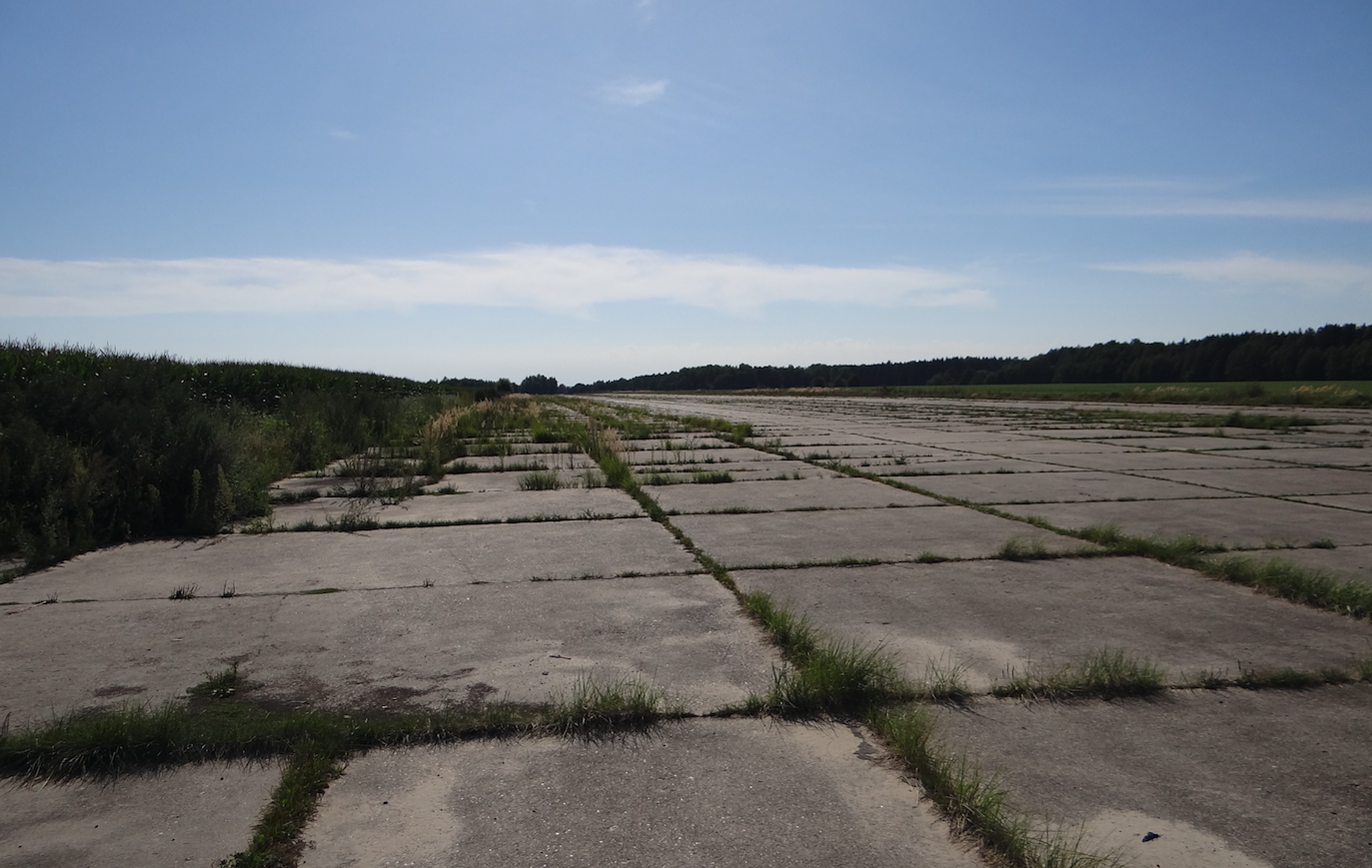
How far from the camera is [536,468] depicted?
986 cm

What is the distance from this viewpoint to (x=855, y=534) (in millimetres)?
5711

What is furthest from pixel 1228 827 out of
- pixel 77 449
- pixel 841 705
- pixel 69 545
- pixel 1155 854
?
pixel 77 449

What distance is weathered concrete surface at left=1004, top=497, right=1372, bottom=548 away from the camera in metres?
5.49

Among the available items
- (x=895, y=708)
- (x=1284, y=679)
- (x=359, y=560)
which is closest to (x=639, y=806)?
(x=895, y=708)

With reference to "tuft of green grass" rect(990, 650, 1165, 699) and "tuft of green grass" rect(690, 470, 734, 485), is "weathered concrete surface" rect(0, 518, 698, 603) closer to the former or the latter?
"tuft of green grass" rect(990, 650, 1165, 699)

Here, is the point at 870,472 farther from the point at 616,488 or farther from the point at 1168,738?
the point at 1168,738

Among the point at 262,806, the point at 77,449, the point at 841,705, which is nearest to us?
the point at 262,806

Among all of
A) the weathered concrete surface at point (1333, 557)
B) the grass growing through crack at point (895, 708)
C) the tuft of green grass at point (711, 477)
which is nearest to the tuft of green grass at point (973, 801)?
the grass growing through crack at point (895, 708)

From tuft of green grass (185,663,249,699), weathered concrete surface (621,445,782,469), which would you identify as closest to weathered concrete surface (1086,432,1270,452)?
weathered concrete surface (621,445,782,469)

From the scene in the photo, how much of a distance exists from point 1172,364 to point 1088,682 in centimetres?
9938

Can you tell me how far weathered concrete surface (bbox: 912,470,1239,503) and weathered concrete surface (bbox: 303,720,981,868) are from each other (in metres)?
5.41

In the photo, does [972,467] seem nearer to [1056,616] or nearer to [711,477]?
[711,477]

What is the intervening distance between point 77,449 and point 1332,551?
8.59 meters

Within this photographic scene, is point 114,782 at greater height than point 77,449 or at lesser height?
lesser
